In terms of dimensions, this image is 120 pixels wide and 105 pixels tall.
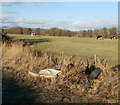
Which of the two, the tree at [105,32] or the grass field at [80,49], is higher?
the tree at [105,32]

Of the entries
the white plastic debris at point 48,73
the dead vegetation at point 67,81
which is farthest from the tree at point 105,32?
the white plastic debris at point 48,73

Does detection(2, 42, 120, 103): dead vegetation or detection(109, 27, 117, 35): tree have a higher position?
detection(109, 27, 117, 35): tree

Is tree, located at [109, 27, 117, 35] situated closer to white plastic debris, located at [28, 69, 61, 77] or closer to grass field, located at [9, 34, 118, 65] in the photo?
grass field, located at [9, 34, 118, 65]

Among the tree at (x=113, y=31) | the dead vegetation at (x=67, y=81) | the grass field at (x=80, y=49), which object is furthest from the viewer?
the tree at (x=113, y=31)

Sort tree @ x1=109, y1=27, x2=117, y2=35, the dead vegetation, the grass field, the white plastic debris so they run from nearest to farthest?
the dead vegetation, the white plastic debris, the grass field, tree @ x1=109, y1=27, x2=117, y2=35

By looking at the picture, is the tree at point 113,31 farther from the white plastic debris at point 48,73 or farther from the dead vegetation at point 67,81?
the white plastic debris at point 48,73

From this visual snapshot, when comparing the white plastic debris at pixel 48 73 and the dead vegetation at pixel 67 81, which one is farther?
the white plastic debris at pixel 48 73

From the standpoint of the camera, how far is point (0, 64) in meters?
8.16

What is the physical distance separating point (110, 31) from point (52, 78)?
7324cm

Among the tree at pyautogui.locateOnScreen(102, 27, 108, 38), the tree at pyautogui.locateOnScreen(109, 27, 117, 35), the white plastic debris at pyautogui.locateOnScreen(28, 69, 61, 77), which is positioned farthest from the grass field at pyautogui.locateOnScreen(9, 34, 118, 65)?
the tree at pyautogui.locateOnScreen(109, 27, 117, 35)

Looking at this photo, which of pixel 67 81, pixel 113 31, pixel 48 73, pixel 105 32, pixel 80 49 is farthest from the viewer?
pixel 105 32

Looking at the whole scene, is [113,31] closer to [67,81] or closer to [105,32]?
[105,32]

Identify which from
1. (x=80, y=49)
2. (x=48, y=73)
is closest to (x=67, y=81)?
(x=48, y=73)

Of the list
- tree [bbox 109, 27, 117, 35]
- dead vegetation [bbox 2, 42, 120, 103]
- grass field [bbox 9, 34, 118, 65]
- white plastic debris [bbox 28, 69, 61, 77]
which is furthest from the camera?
tree [bbox 109, 27, 117, 35]
